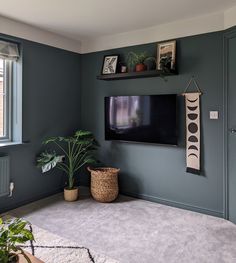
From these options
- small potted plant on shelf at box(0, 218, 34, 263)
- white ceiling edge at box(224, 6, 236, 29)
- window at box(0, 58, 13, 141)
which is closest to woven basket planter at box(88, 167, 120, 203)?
window at box(0, 58, 13, 141)

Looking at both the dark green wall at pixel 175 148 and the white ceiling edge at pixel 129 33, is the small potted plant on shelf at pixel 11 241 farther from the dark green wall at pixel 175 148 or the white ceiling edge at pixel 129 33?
the white ceiling edge at pixel 129 33

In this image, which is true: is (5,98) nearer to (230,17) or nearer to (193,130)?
(193,130)

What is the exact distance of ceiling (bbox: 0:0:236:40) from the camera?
258cm

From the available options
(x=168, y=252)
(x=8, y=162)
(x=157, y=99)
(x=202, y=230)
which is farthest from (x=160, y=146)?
(x=8, y=162)

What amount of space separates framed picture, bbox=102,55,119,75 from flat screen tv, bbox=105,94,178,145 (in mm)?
386

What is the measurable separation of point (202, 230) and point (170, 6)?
2357mm

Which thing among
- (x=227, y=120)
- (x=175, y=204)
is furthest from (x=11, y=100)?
(x=227, y=120)

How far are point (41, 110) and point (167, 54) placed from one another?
72.2 inches

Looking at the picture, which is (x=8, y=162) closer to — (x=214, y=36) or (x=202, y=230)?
(x=202, y=230)

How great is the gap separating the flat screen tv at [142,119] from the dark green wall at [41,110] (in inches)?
26.8

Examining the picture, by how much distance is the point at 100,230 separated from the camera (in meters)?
2.58

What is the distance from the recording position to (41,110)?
11.4 ft

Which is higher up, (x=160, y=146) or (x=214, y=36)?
(x=214, y=36)

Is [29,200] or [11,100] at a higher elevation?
[11,100]
